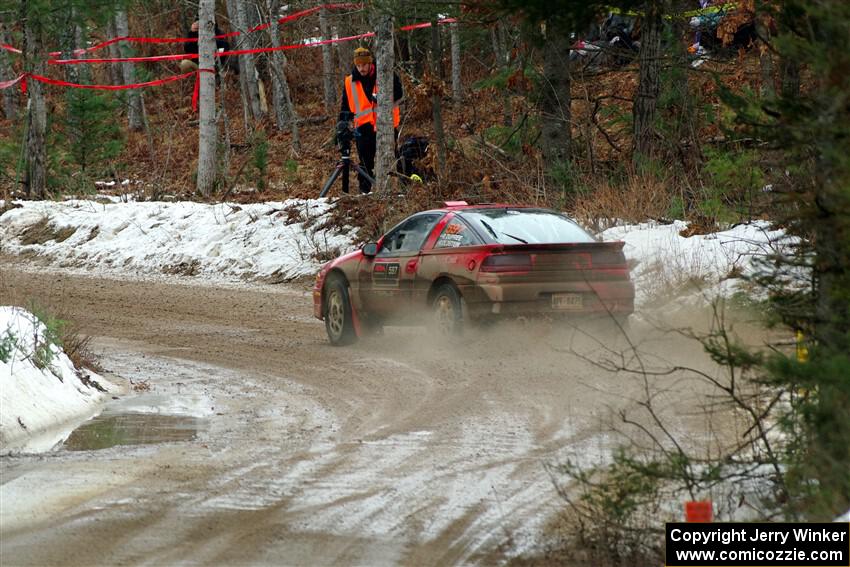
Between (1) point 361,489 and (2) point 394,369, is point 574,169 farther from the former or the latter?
(1) point 361,489

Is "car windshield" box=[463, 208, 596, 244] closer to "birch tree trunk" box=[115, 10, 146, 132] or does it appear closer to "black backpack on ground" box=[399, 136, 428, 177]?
"black backpack on ground" box=[399, 136, 428, 177]

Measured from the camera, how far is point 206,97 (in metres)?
26.8

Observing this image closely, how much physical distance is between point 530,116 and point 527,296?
468 inches

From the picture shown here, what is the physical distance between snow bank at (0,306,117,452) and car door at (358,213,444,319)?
3.75 m

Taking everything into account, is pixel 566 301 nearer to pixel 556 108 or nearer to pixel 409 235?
pixel 409 235

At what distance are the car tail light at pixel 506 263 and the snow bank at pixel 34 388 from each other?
3.87 meters

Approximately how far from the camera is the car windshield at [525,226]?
1301 cm

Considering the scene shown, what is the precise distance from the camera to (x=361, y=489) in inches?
285

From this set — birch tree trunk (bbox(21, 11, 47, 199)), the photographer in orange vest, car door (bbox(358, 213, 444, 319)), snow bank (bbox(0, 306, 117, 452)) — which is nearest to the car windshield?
car door (bbox(358, 213, 444, 319))

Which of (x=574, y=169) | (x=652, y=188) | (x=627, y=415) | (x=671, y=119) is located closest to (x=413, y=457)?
(x=627, y=415)

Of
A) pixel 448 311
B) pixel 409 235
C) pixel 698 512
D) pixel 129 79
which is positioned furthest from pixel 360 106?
pixel 129 79

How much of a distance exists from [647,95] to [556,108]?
1654 mm

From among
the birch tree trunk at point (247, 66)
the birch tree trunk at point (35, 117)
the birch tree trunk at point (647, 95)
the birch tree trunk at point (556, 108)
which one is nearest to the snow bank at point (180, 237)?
the birch tree trunk at point (35, 117)

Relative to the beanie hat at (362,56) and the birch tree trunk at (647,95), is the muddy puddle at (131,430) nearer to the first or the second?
the birch tree trunk at (647,95)
